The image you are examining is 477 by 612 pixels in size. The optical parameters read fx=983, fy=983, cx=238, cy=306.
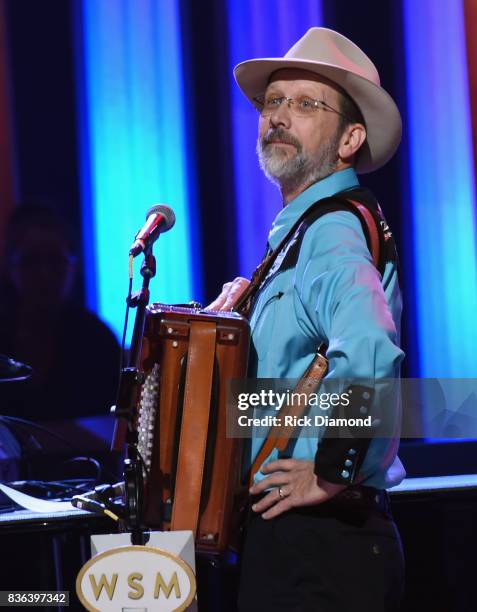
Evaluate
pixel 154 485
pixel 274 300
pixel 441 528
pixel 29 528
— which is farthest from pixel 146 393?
pixel 441 528

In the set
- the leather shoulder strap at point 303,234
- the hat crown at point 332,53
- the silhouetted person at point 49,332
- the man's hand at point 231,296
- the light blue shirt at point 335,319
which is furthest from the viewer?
the silhouetted person at point 49,332

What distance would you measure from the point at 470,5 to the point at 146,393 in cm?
258

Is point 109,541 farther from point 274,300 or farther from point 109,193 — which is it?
point 109,193

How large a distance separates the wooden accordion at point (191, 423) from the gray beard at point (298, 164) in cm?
43

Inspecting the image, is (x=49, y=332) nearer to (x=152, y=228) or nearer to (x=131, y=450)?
(x=152, y=228)

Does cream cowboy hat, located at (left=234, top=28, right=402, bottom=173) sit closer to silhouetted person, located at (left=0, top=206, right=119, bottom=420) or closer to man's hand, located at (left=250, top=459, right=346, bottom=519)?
man's hand, located at (left=250, top=459, right=346, bottom=519)

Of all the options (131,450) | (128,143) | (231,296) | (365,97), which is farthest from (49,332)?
(131,450)

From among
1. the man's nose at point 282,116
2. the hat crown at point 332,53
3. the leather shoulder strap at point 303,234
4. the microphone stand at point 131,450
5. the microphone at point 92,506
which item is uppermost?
the hat crown at point 332,53

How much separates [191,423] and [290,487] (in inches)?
8.5

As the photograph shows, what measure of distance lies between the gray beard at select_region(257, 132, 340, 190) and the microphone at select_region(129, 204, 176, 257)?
0.78 feet

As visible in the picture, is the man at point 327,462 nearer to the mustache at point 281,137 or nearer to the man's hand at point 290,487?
the man's hand at point 290,487

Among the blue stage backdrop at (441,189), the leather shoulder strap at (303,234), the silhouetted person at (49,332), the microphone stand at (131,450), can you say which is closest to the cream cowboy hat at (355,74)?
the leather shoulder strap at (303,234)

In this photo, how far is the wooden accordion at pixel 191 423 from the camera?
5.65 ft

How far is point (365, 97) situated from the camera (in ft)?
6.93
